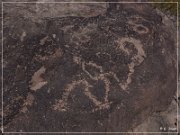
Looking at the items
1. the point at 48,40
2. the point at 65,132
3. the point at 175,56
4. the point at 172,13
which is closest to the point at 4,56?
the point at 48,40

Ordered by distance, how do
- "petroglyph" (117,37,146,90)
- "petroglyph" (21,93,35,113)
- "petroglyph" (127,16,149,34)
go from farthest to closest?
"petroglyph" (127,16,149,34) < "petroglyph" (117,37,146,90) < "petroglyph" (21,93,35,113)

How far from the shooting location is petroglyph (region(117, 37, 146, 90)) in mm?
3836

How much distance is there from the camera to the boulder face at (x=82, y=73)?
3654 mm

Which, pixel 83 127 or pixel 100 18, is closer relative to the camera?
pixel 83 127

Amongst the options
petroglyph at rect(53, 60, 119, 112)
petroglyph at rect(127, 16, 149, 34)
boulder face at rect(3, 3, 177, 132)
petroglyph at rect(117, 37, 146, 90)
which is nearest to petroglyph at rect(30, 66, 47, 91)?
boulder face at rect(3, 3, 177, 132)

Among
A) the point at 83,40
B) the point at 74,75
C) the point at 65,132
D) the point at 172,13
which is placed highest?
the point at 172,13

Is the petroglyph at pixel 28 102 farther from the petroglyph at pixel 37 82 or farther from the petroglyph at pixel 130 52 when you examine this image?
the petroglyph at pixel 130 52

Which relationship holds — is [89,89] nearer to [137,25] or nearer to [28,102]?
[28,102]

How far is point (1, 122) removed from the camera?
144 inches

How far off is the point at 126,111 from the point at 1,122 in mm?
1238

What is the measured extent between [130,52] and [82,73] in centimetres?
58

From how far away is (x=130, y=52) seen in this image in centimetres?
393

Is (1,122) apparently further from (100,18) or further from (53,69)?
(100,18)

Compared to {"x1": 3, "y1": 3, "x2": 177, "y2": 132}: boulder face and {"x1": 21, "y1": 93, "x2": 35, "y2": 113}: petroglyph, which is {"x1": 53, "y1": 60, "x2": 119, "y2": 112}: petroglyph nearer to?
{"x1": 3, "y1": 3, "x2": 177, "y2": 132}: boulder face
